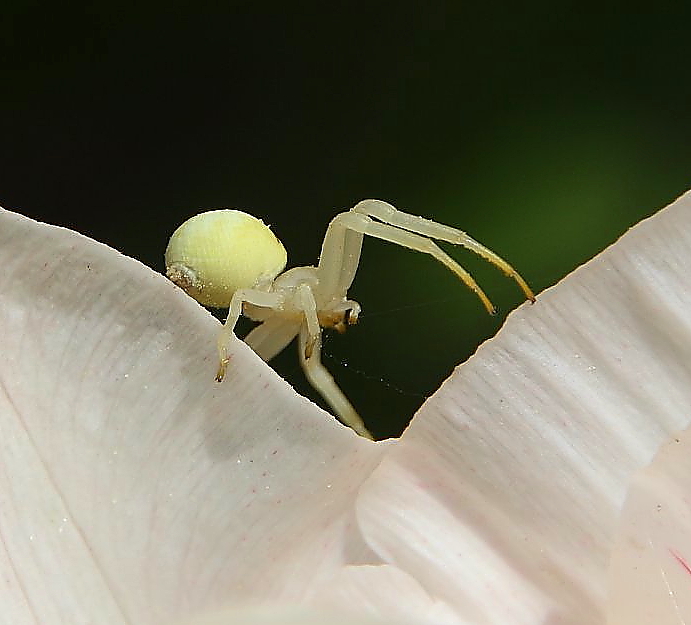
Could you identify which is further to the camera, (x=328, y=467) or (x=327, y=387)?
(x=327, y=387)

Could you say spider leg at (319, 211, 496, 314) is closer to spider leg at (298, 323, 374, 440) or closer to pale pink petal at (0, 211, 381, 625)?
spider leg at (298, 323, 374, 440)

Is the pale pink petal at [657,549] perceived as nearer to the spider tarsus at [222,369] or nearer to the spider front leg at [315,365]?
the spider tarsus at [222,369]

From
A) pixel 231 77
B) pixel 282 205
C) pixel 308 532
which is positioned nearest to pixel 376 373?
pixel 282 205

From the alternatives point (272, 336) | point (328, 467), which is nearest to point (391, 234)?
point (272, 336)

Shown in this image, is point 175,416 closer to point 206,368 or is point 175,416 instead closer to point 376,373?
point 206,368

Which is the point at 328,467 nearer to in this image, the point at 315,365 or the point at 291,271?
the point at 315,365

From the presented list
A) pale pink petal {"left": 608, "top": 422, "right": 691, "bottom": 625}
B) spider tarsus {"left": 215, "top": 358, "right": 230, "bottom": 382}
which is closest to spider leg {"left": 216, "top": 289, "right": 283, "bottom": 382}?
spider tarsus {"left": 215, "top": 358, "right": 230, "bottom": 382}

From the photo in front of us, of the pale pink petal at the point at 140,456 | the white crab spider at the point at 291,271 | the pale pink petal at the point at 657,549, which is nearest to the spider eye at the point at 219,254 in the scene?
the white crab spider at the point at 291,271
